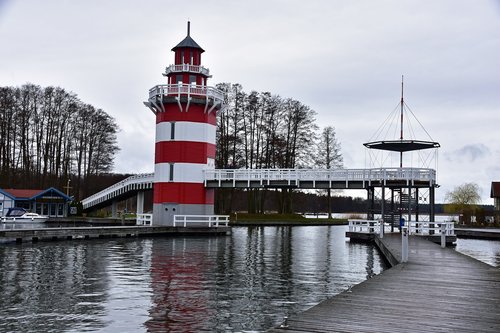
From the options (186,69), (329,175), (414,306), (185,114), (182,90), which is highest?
(186,69)

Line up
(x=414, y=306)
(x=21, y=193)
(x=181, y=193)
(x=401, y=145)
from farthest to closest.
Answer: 1. (x=21, y=193)
2. (x=181, y=193)
3. (x=401, y=145)
4. (x=414, y=306)

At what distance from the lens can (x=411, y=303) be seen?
10.4m

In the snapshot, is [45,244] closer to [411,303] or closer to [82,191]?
[411,303]

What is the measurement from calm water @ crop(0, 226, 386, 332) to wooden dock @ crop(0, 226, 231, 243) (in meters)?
3.43

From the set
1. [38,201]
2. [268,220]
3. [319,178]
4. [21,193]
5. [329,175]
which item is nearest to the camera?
[329,175]

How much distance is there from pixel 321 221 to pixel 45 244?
3889 centimetres

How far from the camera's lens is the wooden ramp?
8.43 metres

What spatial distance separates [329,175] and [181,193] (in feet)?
36.4

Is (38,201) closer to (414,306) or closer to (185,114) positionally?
(185,114)

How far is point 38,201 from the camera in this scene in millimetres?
57094

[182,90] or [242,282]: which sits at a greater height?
[182,90]

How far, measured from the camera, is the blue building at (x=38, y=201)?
183ft

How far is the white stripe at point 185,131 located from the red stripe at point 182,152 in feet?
1.01

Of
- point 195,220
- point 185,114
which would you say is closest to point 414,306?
point 195,220
